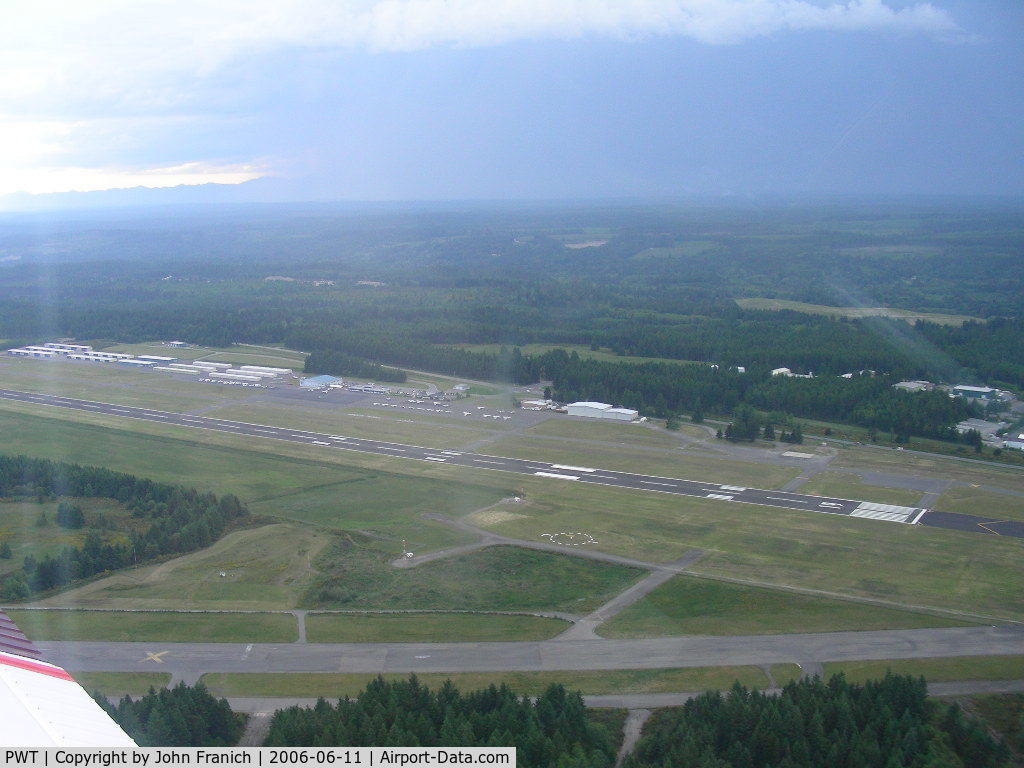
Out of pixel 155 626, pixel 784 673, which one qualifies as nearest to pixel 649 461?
pixel 784 673

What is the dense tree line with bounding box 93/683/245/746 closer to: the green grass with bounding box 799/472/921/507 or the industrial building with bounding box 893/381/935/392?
the green grass with bounding box 799/472/921/507

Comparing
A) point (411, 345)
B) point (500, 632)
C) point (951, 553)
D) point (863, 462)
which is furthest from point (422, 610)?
point (411, 345)

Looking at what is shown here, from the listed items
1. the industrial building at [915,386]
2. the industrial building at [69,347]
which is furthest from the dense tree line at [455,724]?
the industrial building at [69,347]

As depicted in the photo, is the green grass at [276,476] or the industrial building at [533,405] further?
the industrial building at [533,405]

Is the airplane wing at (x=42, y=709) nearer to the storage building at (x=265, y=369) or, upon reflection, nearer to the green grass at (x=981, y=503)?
the green grass at (x=981, y=503)

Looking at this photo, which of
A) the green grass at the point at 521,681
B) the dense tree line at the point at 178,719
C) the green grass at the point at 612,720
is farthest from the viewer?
the green grass at the point at 521,681

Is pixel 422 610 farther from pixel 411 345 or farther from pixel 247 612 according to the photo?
pixel 411 345

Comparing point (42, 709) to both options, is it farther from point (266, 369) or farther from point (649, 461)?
point (266, 369)

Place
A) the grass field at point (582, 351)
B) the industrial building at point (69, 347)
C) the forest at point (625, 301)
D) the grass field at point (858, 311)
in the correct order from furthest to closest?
1. the grass field at point (858, 311)
2. the industrial building at point (69, 347)
3. the grass field at point (582, 351)
4. the forest at point (625, 301)
